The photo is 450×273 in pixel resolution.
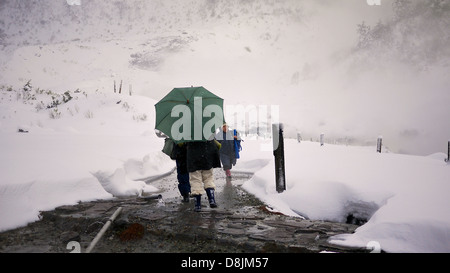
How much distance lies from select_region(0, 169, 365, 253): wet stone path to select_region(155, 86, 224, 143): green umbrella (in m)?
1.39

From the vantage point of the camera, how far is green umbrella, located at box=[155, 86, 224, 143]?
4.80 metres

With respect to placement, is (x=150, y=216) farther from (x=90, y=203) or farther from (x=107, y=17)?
(x=107, y=17)

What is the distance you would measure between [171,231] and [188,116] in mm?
1882

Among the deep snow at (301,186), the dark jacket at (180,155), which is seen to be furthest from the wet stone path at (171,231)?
the dark jacket at (180,155)

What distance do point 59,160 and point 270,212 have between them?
4.78m

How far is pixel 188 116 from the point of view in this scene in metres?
4.81

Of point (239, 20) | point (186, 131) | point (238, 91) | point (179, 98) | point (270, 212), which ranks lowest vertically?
point (270, 212)

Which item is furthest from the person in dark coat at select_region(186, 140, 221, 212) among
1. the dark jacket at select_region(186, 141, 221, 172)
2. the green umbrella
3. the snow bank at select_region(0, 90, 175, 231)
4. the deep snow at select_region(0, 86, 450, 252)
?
the snow bank at select_region(0, 90, 175, 231)

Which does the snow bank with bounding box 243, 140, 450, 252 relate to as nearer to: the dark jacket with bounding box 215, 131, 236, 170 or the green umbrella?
the dark jacket with bounding box 215, 131, 236, 170

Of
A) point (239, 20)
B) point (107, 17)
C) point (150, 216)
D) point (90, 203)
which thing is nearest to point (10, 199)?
point (90, 203)

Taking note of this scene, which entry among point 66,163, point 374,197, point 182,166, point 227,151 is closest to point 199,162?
point 182,166

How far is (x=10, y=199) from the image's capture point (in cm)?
461

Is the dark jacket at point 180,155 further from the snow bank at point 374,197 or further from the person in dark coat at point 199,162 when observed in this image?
the snow bank at point 374,197
